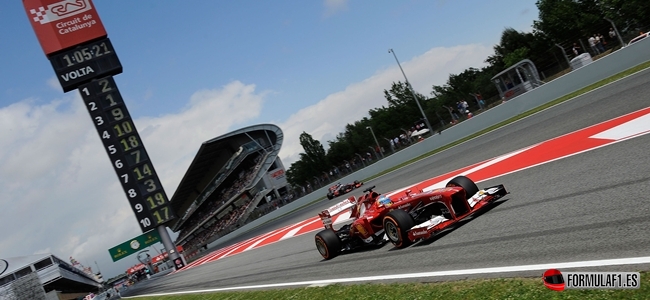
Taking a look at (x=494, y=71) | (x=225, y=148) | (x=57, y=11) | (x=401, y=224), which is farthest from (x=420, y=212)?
(x=225, y=148)

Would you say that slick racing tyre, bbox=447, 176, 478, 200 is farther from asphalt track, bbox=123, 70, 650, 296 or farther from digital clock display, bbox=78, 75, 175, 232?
digital clock display, bbox=78, 75, 175, 232

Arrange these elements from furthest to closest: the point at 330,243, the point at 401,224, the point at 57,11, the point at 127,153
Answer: the point at 57,11
the point at 127,153
the point at 330,243
the point at 401,224

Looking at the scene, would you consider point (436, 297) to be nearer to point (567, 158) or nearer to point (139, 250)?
point (567, 158)

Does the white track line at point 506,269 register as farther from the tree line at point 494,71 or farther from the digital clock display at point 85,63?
the digital clock display at point 85,63

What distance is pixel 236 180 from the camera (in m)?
72.8

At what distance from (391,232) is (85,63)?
95.1ft

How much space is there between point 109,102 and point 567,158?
2880cm

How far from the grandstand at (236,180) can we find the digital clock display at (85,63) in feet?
88.5

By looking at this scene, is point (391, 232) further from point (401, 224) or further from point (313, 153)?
point (313, 153)

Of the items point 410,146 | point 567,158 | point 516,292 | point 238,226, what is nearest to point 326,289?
point 516,292

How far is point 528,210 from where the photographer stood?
8398 mm

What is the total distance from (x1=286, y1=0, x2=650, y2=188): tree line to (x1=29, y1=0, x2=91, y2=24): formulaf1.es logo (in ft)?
69.0

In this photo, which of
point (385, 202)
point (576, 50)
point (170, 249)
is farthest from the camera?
point (170, 249)

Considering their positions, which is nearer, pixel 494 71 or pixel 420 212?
pixel 420 212
